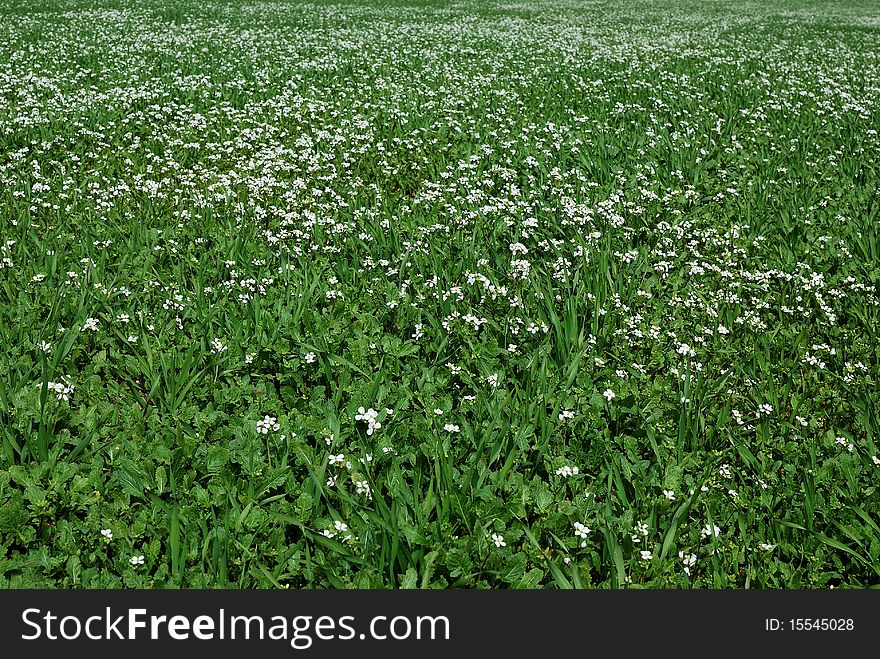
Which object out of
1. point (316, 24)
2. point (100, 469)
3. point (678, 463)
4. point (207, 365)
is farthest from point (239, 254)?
point (316, 24)

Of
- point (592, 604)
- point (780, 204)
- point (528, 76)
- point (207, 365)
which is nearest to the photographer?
point (592, 604)

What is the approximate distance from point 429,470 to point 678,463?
4.44 feet

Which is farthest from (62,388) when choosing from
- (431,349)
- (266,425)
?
(431,349)

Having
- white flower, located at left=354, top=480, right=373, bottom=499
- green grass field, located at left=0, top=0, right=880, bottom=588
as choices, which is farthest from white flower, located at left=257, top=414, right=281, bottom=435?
white flower, located at left=354, top=480, right=373, bottom=499

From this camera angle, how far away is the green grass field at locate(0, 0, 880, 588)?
3023 mm

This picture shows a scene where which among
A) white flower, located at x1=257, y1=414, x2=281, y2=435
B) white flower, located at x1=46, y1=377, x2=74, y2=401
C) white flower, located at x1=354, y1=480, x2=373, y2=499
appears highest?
white flower, located at x1=46, y1=377, x2=74, y2=401

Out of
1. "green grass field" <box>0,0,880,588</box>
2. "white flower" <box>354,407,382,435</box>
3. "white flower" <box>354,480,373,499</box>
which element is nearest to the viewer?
"green grass field" <box>0,0,880,588</box>

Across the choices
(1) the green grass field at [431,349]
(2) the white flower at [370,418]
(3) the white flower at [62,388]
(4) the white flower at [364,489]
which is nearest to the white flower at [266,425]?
(1) the green grass field at [431,349]

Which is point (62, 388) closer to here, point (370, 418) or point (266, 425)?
point (266, 425)

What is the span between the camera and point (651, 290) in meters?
5.45

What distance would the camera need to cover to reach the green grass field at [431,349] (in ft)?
9.92

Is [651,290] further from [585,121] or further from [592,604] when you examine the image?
[585,121]

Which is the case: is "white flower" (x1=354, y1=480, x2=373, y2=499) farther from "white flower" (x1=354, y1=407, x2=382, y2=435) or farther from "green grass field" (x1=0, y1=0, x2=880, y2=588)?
"white flower" (x1=354, y1=407, x2=382, y2=435)

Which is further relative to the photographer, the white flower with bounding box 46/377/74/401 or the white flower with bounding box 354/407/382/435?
the white flower with bounding box 46/377/74/401
